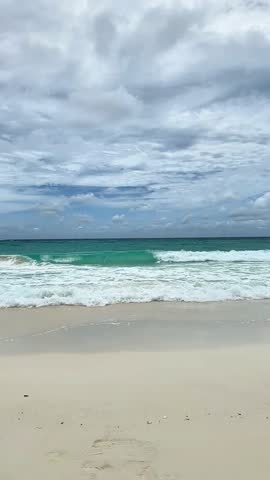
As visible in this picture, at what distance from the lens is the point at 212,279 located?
1507 centimetres

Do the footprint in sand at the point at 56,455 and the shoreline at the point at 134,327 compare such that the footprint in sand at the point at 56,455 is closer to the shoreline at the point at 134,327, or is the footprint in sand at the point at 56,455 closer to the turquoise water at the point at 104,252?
the shoreline at the point at 134,327

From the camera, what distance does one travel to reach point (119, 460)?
328 cm

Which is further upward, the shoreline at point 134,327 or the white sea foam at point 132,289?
the white sea foam at point 132,289

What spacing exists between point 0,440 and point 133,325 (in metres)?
4.89

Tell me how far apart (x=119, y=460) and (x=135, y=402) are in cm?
114

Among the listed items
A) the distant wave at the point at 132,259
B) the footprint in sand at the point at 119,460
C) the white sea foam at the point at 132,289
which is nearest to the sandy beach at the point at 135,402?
the footprint in sand at the point at 119,460

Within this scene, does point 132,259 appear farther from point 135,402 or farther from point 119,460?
point 119,460

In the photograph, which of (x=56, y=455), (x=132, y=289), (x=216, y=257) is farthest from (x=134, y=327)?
(x=216, y=257)

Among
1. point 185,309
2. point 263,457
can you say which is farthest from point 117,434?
point 185,309

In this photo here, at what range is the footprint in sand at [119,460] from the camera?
3102mm

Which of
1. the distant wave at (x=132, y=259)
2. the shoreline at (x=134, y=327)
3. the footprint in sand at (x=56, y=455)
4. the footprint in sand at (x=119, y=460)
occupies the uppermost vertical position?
the distant wave at (x=132, y=259)

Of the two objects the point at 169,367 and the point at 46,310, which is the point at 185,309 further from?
the point at 169,367

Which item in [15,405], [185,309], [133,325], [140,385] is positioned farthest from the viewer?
[185,309]

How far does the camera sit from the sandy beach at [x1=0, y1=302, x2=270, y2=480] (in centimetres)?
326
